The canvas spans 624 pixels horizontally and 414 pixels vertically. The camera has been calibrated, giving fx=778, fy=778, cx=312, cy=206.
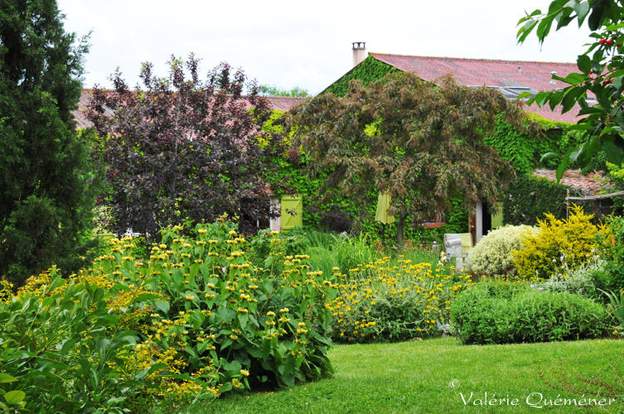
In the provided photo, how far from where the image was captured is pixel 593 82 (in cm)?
289

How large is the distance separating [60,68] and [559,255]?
371 inches

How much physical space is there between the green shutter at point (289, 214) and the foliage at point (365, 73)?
5923mm

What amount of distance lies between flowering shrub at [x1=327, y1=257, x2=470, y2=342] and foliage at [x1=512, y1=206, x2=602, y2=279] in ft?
10.6

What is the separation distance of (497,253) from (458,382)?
947 centimetres

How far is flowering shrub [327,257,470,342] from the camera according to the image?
10.1 meters

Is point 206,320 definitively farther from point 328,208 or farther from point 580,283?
point 328,208

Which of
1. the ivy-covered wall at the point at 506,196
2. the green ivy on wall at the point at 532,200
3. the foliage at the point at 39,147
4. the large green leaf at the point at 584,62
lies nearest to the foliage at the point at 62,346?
the large green leaf at the point at 584,62

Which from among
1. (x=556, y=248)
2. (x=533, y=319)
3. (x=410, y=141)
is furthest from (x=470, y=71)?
(x=533, y=319)

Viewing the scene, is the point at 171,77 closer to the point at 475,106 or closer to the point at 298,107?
the point at 298,107

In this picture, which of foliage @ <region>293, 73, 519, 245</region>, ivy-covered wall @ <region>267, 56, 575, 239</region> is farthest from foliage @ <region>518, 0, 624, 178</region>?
→ ivy-covered wall @ <region>267, 56, 575, 239</region>

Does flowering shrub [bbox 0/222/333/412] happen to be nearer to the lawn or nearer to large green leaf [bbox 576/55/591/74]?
the lawn

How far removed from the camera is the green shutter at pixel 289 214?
20625 mm

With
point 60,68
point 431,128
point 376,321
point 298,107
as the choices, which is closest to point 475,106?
point 431,128

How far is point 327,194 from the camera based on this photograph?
18734 millimetres
